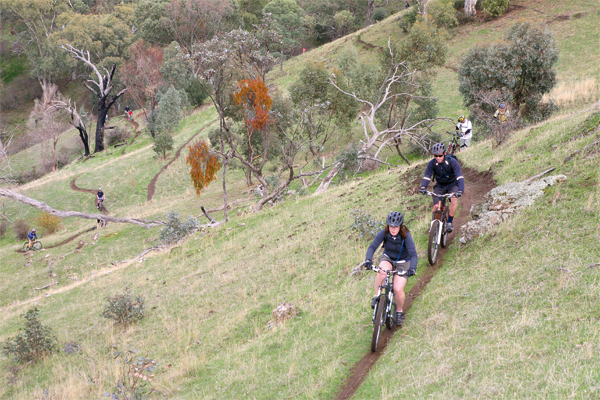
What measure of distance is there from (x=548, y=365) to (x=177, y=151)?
4846cm

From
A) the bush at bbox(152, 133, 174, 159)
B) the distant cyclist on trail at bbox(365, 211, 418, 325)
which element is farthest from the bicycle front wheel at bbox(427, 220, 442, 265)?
the bush at bbox(152, 133, 174, 159)

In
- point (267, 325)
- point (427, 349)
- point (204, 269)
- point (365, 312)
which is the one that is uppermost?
point (427, 349)

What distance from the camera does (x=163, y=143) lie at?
47.7 metres

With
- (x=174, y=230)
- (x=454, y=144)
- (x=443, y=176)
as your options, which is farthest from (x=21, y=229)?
(x=443, y=176)

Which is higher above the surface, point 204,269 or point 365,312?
point 365,312

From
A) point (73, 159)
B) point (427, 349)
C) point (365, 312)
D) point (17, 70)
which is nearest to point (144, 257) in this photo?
point (365, 312)

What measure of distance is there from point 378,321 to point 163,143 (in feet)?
145

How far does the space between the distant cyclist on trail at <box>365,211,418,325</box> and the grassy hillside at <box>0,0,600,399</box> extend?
85cm

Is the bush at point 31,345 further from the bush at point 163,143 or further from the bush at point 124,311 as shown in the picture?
the bush at point 163,143

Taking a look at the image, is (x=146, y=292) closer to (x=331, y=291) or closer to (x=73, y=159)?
(x=331, y=291)

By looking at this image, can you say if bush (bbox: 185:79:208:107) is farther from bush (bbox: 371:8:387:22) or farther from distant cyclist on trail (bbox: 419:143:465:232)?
distant cyclist on trail (bbox: 419:143:465:232)

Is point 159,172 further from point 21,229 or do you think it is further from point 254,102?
point 254,102

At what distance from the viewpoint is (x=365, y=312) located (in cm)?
902

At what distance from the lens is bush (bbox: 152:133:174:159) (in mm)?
47531
